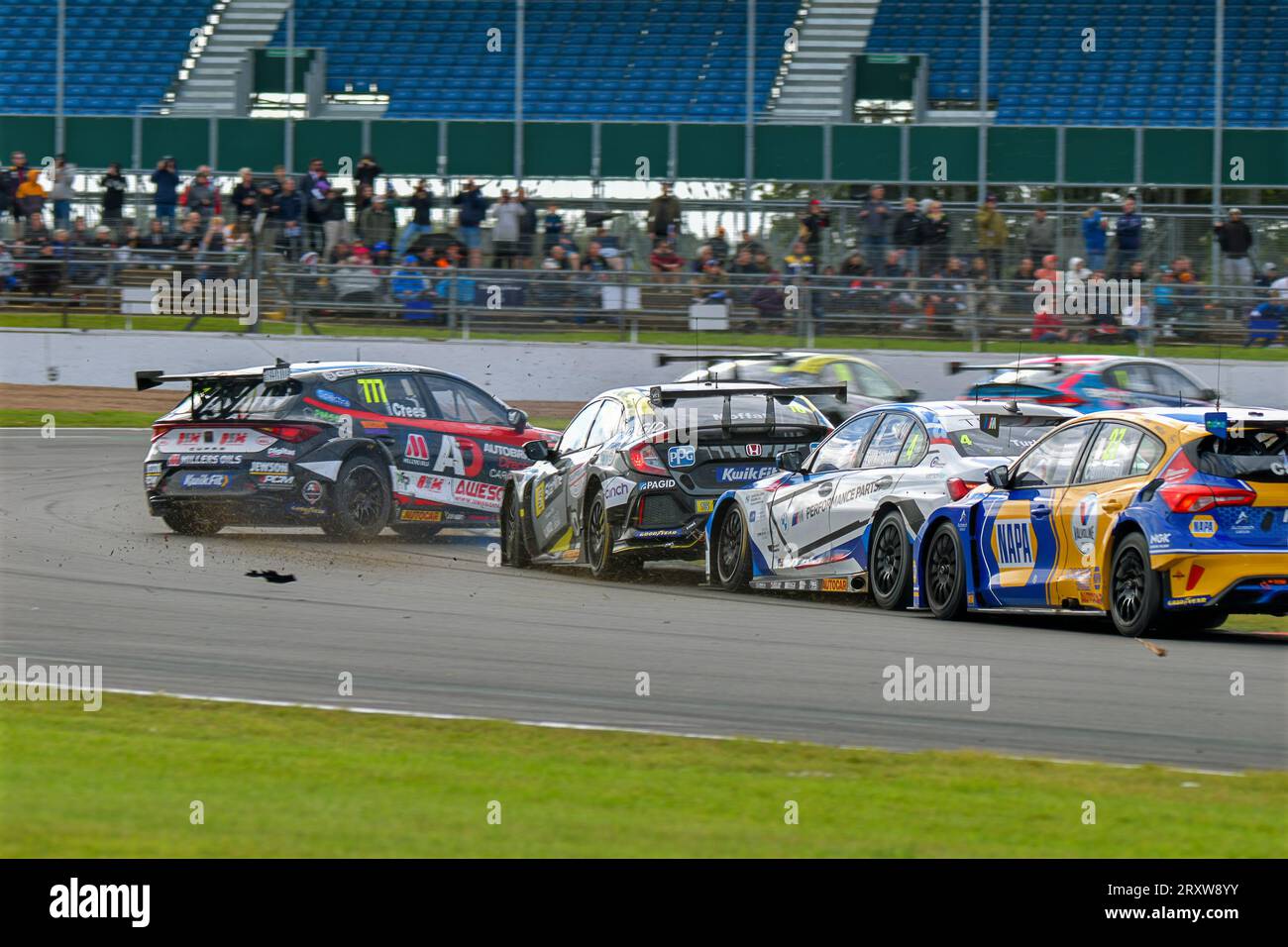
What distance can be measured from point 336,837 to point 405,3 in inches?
1540

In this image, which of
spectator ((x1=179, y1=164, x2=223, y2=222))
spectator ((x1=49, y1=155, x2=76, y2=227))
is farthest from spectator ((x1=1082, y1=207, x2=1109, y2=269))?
spectator ((x1=49, y1=155, x2=76, y2=227))

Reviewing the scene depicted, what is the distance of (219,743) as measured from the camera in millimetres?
8250

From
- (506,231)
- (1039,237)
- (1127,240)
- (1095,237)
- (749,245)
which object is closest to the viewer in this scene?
(1127,240)

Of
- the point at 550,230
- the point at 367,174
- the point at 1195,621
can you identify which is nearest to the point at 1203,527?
Result: the point at 1195,621

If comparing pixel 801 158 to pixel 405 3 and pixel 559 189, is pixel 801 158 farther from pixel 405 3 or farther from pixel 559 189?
pixel 405 3

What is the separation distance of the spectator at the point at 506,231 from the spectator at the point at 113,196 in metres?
6.24

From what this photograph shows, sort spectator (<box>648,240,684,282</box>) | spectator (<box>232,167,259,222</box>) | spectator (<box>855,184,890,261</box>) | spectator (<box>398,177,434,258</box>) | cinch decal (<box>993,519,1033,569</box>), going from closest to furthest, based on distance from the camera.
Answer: cinch decal (<box>993,519,1033,569</box>) < spectator (<box>855,184,890,261</box>) < spectator (<box>648,240,684,282</box>) < spectator (<box>398,177,434,258</box>) < spectator (<box>232,167,259,222</box>)

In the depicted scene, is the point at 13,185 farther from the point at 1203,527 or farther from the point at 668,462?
the point at 1203,527

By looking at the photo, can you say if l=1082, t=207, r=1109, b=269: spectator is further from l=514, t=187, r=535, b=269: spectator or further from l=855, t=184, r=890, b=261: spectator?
l=514, t=187, r=535, b=269: spectator

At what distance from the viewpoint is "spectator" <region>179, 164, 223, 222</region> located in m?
33.1

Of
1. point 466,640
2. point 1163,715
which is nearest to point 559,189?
point 466,640

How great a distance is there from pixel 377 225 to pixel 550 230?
2.74 m

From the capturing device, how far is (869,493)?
1362 centimetres

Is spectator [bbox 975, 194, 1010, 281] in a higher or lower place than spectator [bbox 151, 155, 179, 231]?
lower
